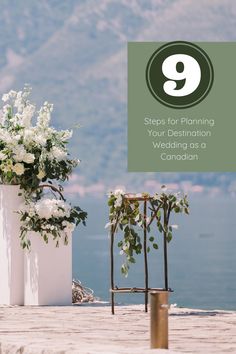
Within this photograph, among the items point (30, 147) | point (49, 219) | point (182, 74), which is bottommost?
point (49, 219)

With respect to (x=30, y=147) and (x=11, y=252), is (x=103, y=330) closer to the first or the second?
(x=11, y=252)

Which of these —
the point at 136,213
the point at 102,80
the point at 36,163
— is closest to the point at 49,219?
the point at 36,163

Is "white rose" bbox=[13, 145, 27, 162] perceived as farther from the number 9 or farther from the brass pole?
the brass pole

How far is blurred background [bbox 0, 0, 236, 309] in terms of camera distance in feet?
419

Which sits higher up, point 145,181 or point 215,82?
point 145,181

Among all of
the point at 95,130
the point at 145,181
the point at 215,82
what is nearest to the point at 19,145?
the point at 215,82

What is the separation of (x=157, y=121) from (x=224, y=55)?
65.6 inches

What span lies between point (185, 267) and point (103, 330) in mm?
70602

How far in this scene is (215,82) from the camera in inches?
625

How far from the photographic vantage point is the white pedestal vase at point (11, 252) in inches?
481

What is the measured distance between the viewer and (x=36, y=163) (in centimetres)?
1239

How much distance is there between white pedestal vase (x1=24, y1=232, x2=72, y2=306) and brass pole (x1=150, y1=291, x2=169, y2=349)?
4049 millimetres

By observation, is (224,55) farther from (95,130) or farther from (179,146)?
(95,130)

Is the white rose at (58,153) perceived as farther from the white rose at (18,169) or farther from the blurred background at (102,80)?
the blurred background at (102,80)
